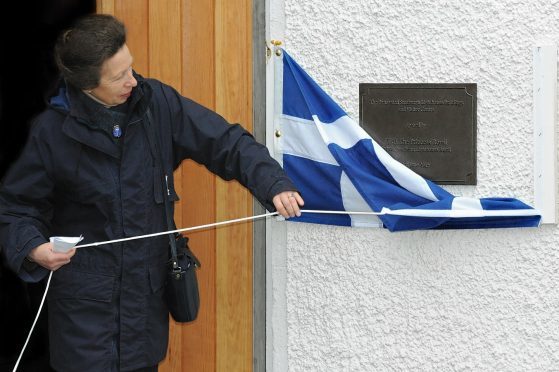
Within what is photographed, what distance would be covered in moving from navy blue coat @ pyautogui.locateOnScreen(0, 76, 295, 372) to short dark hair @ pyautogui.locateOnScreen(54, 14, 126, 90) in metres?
0.08

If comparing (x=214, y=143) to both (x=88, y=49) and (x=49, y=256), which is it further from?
(x=49, y=256)

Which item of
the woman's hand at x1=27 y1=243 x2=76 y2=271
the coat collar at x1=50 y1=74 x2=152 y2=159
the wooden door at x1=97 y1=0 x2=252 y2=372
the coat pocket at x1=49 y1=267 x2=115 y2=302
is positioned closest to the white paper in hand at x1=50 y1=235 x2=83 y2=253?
the woman's hand at x1=27 y1=243 x2=76 y2=271

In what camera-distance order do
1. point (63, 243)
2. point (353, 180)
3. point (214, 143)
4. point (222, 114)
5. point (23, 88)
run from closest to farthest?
point (63, 243), point (214, 143), point (353, 180), point (222, 114), point (23, 88)

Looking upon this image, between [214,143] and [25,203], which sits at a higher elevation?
[214,143]

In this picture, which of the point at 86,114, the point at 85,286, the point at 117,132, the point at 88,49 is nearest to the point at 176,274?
the point at 85,286

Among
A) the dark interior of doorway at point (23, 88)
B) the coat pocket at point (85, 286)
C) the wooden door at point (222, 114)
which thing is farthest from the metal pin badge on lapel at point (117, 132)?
the dark interior of doorway at point (23, 88)

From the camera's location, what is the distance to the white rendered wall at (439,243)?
3312 millimetres

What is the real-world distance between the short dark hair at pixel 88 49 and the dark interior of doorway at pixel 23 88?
120 cm

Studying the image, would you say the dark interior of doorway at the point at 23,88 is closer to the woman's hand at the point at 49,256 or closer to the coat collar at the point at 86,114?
the coat collar at the point at 86,114

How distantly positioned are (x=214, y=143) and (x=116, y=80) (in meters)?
0.45

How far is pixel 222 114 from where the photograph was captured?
356 centimetres

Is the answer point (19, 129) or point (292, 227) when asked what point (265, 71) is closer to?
point (292, 227)

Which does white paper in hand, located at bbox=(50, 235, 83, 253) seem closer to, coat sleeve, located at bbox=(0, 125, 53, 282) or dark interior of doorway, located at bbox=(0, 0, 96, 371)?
coat sleeve, located at bbox=(0, 125, 53, 282)

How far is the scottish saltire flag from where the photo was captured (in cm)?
315
